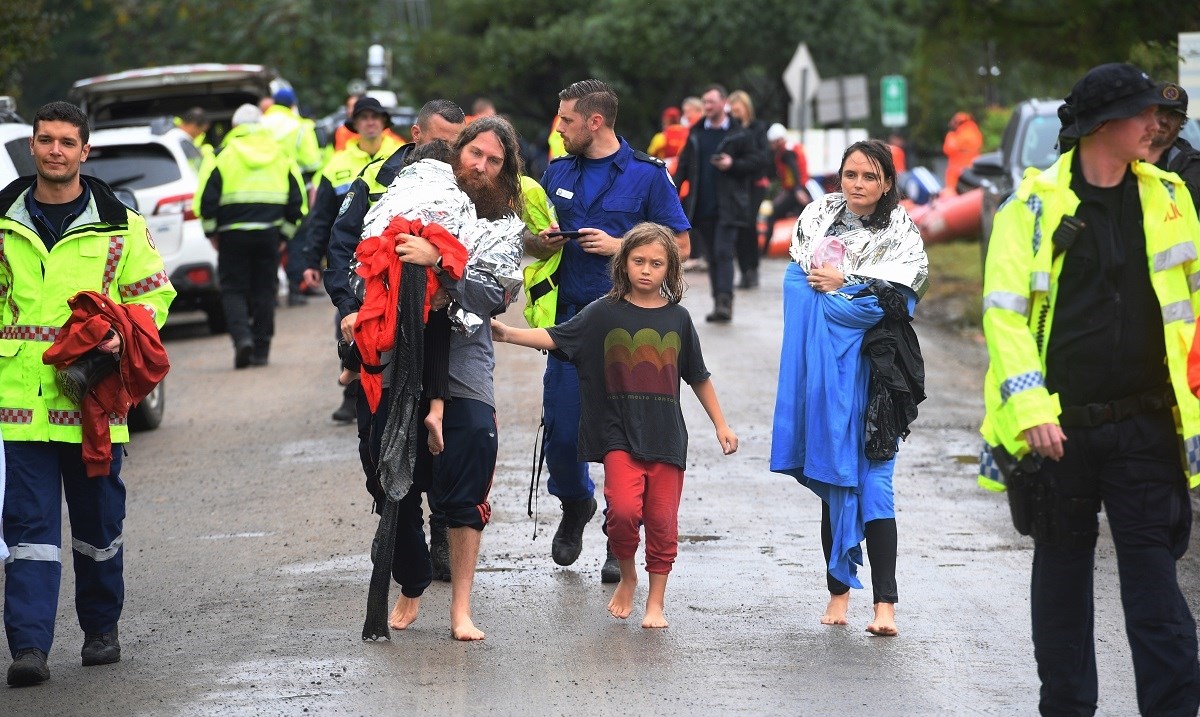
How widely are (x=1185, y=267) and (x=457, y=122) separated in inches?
133

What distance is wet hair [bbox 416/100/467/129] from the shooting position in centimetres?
750

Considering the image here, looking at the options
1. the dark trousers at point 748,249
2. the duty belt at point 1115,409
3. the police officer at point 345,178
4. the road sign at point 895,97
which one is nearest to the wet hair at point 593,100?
the police officer at point 345,178

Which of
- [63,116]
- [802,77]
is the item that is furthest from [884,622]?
[802,77]

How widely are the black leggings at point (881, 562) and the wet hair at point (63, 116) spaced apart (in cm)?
323

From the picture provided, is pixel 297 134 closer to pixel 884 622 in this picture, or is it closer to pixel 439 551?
pixel 439 551

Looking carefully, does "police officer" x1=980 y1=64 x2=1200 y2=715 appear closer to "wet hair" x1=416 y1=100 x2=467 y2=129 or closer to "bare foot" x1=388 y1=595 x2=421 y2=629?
"bare foot" x1=388 y1=595 x2=421 y2=629

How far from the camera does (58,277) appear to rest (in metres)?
6.46

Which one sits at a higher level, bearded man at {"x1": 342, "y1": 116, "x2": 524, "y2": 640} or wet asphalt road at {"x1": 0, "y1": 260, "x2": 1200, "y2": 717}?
bearded man at {"x1": 342, "y1": 116, "x2": 524, "y2": 640}

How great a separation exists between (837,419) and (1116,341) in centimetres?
183

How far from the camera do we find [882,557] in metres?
6.76

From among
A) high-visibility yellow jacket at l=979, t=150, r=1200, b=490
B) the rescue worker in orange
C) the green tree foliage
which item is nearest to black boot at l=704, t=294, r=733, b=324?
the green tree foliage

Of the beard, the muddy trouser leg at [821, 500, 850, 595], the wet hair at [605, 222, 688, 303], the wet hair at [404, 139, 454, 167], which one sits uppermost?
the wet hair at [404, 139, 454, 167]

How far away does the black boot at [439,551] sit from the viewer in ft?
25.3

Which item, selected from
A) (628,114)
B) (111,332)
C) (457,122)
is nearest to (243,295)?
(457,122)
